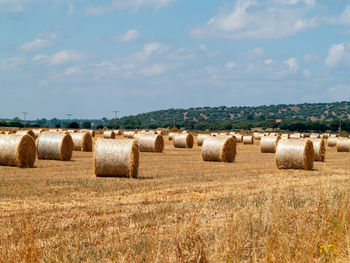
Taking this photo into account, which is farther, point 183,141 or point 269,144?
point 183,141

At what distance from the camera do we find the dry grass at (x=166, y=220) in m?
5.95

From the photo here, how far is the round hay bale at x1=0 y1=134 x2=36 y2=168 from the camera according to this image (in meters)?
19.6

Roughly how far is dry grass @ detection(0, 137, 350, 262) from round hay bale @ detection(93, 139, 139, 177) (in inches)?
21.6

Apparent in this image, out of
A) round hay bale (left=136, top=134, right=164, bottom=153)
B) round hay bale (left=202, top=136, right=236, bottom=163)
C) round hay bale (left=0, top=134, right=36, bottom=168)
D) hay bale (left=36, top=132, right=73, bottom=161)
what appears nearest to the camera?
round hay bale (left=0, top=134, right=36, bottom=168)

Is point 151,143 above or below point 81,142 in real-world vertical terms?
below

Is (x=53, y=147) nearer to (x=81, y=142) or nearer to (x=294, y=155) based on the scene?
(x=81, y=142)

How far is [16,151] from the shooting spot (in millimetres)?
19594

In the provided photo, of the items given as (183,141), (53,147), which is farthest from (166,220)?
(183,141)

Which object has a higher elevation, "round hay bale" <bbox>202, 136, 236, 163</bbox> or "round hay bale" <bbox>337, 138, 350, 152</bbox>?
"round hay bale" <bbox>202, 136, 236, 163</bbox>

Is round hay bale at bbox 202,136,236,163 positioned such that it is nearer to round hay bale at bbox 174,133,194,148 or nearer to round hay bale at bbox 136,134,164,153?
round hay bale at bbox 136,134,164,153

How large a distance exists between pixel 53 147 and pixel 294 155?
39.1 feet

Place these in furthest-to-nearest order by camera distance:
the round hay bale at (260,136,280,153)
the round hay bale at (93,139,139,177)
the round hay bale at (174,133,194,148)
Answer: the round hay bale at (174,133,194,148) → the round hay bale at (260,136,280,153) → the round hay bale at (93,139,139,177)

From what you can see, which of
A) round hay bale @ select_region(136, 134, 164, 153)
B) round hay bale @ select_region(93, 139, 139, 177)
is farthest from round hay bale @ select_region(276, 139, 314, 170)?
round hay bale @ select_region(136, 134, 164, 153)

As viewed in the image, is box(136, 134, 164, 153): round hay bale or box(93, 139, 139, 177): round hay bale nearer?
box(93, 139, 139, 177): round hay bale
